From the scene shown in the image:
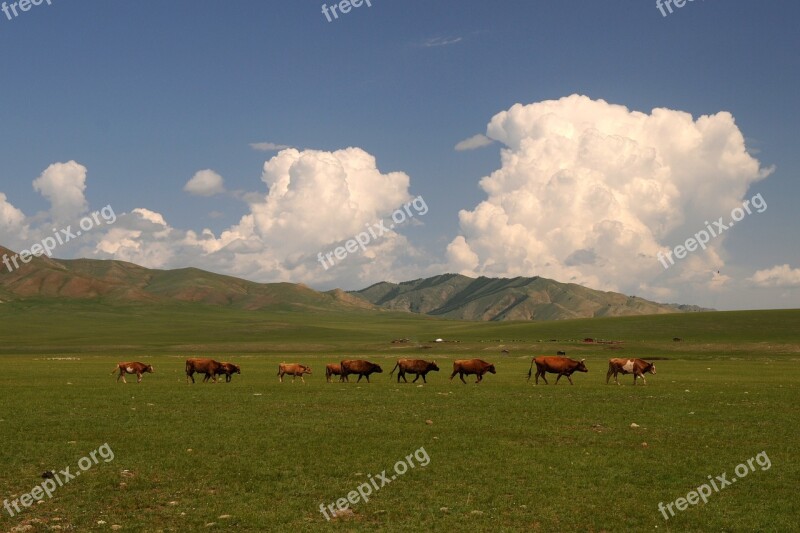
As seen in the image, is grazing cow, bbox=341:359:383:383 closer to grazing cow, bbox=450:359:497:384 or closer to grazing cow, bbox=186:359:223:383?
grazing cow, bbox=450:359:497:384

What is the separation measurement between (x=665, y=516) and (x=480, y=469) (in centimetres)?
488

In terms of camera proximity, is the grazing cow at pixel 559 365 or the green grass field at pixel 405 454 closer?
the green grass field at pixel 405 454

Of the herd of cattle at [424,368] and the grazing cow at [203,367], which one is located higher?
the grazing cow at [203,367]

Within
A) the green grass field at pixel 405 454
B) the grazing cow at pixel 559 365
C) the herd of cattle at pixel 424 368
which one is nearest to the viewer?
the green grass field at pixel 405 454

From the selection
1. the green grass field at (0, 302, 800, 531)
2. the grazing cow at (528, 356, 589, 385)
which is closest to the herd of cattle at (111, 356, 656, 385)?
the grazing cow at (528, 356, 589, 385)

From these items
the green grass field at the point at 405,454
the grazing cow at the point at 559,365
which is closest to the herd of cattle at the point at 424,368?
the grazing cow at the point at 559,365

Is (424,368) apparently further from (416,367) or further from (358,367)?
(358,367)

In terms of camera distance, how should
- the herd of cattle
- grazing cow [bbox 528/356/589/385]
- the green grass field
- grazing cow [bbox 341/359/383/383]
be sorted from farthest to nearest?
grazing cow [bbox 341/359/383/383]
the herd of cattle
grazing cow [bbox 528/356/589/385]
the green grass field

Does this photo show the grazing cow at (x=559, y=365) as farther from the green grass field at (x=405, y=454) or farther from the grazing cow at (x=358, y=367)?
the grazing cow at (x=358, y=367)

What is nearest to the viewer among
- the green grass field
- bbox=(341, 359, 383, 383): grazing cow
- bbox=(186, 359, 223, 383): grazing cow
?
the green grass field

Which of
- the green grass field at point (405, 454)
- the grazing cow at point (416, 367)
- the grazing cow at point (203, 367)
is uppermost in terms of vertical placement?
the grazing cow at point (203, 367)

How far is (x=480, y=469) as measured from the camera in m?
17.3

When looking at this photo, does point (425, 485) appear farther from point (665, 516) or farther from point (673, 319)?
point (673, 319)

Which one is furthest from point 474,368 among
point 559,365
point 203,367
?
point 203,367
